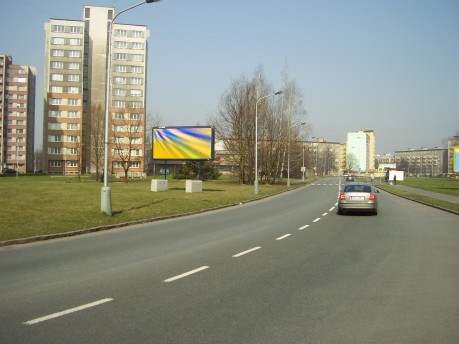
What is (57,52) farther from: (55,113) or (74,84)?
(55,113)

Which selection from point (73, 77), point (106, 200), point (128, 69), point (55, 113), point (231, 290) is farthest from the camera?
point (128, 69)

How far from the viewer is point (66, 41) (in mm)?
A: 92812

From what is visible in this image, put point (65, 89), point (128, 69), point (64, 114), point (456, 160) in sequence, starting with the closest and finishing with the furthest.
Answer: point (456, 160) → point (64, 114) → point (65, 89) → point (128, 69)

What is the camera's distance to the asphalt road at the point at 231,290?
4.40 m

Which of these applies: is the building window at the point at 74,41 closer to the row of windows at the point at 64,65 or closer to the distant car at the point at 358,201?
the row of windows at the point at 64,65

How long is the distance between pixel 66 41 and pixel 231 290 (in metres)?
98.5

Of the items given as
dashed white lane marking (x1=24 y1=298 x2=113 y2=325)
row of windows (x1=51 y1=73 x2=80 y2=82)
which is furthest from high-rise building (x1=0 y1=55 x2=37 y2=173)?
dashed white lane marking (x1=24 y1=298 x2=113 y2=325)

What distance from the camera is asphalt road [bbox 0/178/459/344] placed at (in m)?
4.40

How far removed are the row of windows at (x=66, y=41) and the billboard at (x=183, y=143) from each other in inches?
2650

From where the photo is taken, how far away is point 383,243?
420 inches

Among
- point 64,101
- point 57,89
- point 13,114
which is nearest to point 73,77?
point 57,89

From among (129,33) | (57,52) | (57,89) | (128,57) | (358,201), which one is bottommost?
(358,201)

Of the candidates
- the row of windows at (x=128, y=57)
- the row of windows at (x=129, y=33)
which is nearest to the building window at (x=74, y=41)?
the row of windows at (x=128, y=57)

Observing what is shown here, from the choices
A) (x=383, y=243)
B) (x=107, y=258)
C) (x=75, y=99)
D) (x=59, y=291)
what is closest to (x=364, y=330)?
(x=59, y=291)
